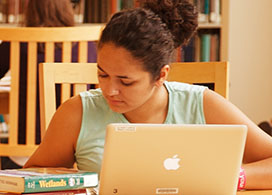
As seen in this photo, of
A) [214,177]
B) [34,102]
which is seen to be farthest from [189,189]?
[34,102]

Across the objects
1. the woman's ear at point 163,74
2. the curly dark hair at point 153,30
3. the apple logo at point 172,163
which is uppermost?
the curly dark hair at point 153,30

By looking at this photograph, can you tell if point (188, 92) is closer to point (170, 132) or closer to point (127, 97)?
point (127, 97)

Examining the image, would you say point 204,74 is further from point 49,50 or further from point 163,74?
point 49,50

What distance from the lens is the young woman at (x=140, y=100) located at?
152 cm

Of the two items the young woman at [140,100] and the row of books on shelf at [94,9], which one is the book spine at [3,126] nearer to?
the row of books on shelf at [94,9]

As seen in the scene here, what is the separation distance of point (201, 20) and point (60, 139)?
87.8 inches

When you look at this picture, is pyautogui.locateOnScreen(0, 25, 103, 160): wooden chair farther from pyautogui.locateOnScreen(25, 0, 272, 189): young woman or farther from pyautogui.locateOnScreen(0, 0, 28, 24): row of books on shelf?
pyautogui.locateOnScreen(0, 0, 28, 24): row of books on shelf

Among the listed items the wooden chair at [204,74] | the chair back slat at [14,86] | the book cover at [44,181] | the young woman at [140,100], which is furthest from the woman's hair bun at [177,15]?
the chair back slat at [14,86]

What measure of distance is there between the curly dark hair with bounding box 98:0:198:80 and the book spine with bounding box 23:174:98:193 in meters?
0.38

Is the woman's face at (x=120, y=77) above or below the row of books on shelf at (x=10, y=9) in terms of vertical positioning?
below

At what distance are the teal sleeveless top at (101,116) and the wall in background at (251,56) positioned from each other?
206cm

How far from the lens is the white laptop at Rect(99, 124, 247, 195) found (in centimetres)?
119

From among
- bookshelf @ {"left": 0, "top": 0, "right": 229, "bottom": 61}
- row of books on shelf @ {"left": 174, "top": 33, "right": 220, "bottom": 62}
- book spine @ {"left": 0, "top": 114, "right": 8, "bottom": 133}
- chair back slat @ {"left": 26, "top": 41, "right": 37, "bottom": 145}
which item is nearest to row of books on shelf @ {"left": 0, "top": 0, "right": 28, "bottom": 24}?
bookshelf @ {"left": 0, "top": 0, "right": 229, "bottom": 61}

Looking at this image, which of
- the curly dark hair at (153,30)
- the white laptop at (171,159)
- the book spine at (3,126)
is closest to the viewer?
the white laptop at (171,159)
